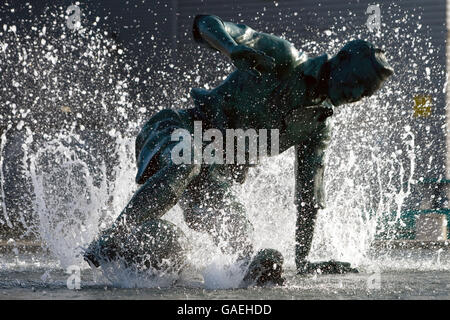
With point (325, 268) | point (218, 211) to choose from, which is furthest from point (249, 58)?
point (325, 268)

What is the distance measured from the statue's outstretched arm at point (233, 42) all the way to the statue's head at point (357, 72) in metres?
0.35

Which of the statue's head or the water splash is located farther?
the water splash

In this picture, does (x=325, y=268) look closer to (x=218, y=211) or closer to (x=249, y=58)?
(x=218, y=211)

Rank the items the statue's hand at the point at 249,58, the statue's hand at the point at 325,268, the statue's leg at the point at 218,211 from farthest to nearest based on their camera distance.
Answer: the statue's hand at the point at 325,268 < the statue's leg at the point at 218,211 < the statue's hand at the point at 249,58

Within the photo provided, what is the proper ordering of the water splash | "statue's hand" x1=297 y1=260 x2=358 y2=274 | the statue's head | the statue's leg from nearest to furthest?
the statue's head, the statue's leg, "statue's hand" x1=297 y1=260 x2=358 y2=274, the water splash

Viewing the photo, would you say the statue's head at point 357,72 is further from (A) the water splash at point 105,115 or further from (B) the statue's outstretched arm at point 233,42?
(A) the water splash at point 105,115

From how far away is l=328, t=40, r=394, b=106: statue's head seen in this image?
Result: 3.77 metres

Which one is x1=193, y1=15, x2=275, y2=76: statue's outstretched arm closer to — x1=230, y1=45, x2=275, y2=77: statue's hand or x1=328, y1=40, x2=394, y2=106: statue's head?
x1=230, y1=45, x2=275, y2=77: statue's hand

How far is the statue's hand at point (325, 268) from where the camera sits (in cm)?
444

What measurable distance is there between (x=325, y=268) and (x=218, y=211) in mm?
820

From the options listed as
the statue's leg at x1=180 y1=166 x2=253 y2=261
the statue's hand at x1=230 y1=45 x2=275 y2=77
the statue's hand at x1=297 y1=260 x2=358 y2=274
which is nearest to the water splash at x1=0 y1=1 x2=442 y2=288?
the statue's hand at x1=297 y1=260 x2=358 y2=274

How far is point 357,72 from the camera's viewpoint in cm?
379

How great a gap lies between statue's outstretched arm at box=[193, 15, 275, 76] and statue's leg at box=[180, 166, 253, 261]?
0.70m

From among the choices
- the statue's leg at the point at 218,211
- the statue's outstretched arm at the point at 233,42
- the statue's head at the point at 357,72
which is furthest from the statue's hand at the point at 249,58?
the statue's leg at the point at 218,211
